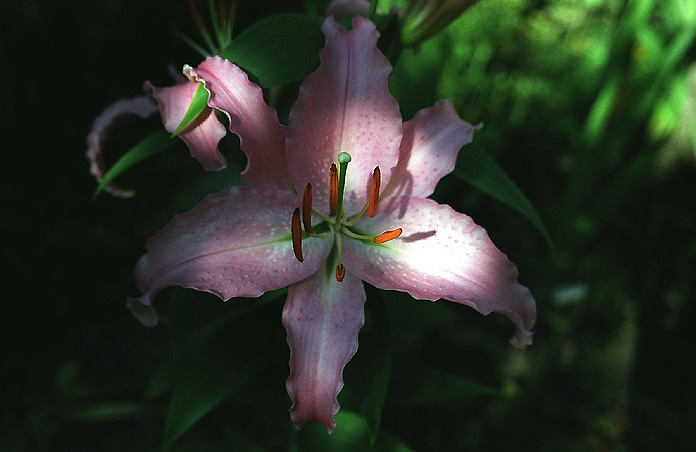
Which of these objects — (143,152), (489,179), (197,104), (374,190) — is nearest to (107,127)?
(143,152)

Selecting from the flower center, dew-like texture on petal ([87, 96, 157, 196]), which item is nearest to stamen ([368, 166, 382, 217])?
the flower center

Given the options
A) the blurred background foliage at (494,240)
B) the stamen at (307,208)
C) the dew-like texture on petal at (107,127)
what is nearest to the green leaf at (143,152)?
the dew-like texture on petal at (107,127)

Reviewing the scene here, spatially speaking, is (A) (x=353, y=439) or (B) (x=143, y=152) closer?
(B) (x=143, y=152)

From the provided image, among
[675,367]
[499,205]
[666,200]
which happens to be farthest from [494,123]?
[675,367]

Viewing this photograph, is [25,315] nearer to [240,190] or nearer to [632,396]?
[240,190]

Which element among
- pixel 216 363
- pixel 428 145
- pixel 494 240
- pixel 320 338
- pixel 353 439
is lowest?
pixel 494 240

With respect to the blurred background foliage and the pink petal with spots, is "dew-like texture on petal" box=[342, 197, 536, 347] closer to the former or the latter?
the pink petal with spots

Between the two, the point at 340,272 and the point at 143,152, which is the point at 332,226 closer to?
the point at 340,272
